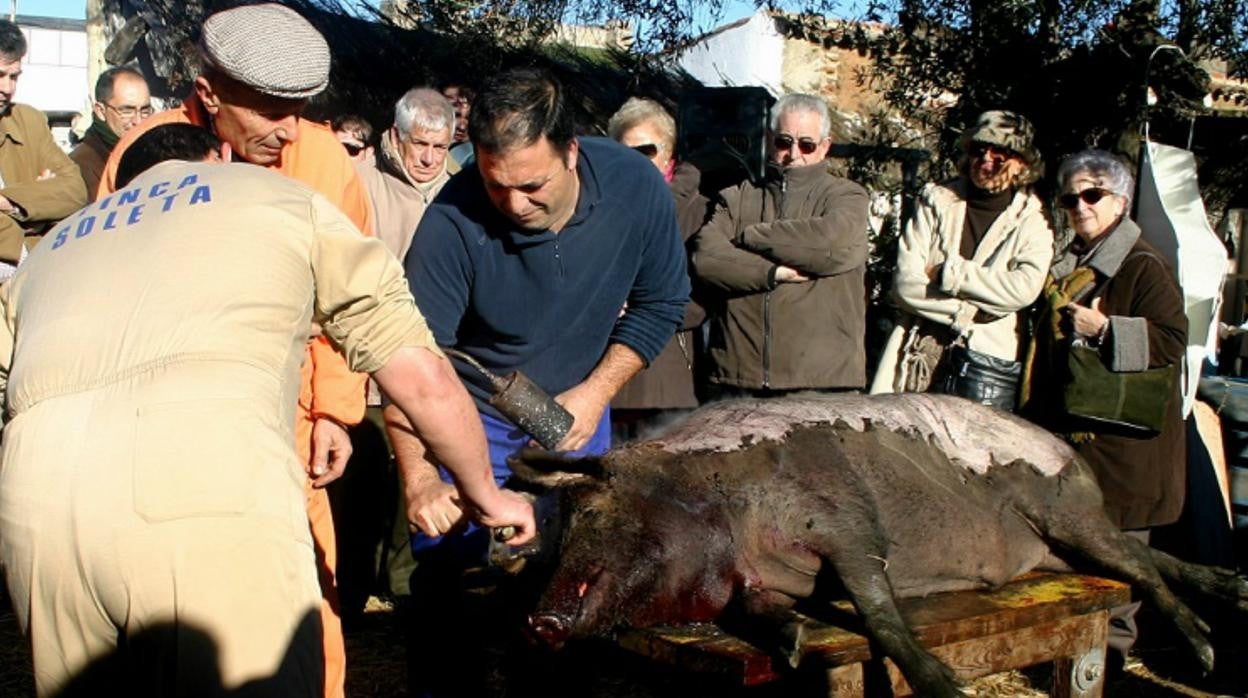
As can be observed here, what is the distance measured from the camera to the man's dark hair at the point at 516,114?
3.85 meters

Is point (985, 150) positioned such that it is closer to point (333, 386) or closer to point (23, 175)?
point (333, 386)

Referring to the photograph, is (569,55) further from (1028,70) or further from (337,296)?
(337,296)

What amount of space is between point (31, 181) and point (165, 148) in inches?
128

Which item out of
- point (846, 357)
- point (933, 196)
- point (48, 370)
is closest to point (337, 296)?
point (48, 370)

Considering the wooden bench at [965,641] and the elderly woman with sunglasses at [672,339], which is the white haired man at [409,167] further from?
the wooden bench at [965,641]

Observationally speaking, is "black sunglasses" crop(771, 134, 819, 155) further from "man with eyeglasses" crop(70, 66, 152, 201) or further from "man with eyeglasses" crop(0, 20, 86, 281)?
"man with eyeglasses" crop(70, 66, 152, 201)

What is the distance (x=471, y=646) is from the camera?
4121 millimetres

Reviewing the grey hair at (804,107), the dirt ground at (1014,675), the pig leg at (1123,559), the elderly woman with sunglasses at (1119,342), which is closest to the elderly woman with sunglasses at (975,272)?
the elderly woman with sunglasses at (1119,342)

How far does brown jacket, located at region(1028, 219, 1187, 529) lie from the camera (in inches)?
213

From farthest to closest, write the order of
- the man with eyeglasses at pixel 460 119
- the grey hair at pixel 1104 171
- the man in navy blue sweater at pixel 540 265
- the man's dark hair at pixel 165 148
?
the man with eyeglasses at pixel 460 119 < the grey hair at pixel 1104 171 < the man in navy blue sweater at pixel 540 265 < the man's dark hair at pixel 165 148

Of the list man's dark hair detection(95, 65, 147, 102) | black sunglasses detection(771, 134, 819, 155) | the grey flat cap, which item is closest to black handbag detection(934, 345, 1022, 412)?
black sunglasses detection(771, 134, 819, 155)

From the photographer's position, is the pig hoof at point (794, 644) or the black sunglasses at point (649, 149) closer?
the pig hoof at point (794, 644)

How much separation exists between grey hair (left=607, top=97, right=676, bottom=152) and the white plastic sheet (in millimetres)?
2481

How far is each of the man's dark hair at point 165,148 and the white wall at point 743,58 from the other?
1175cm
